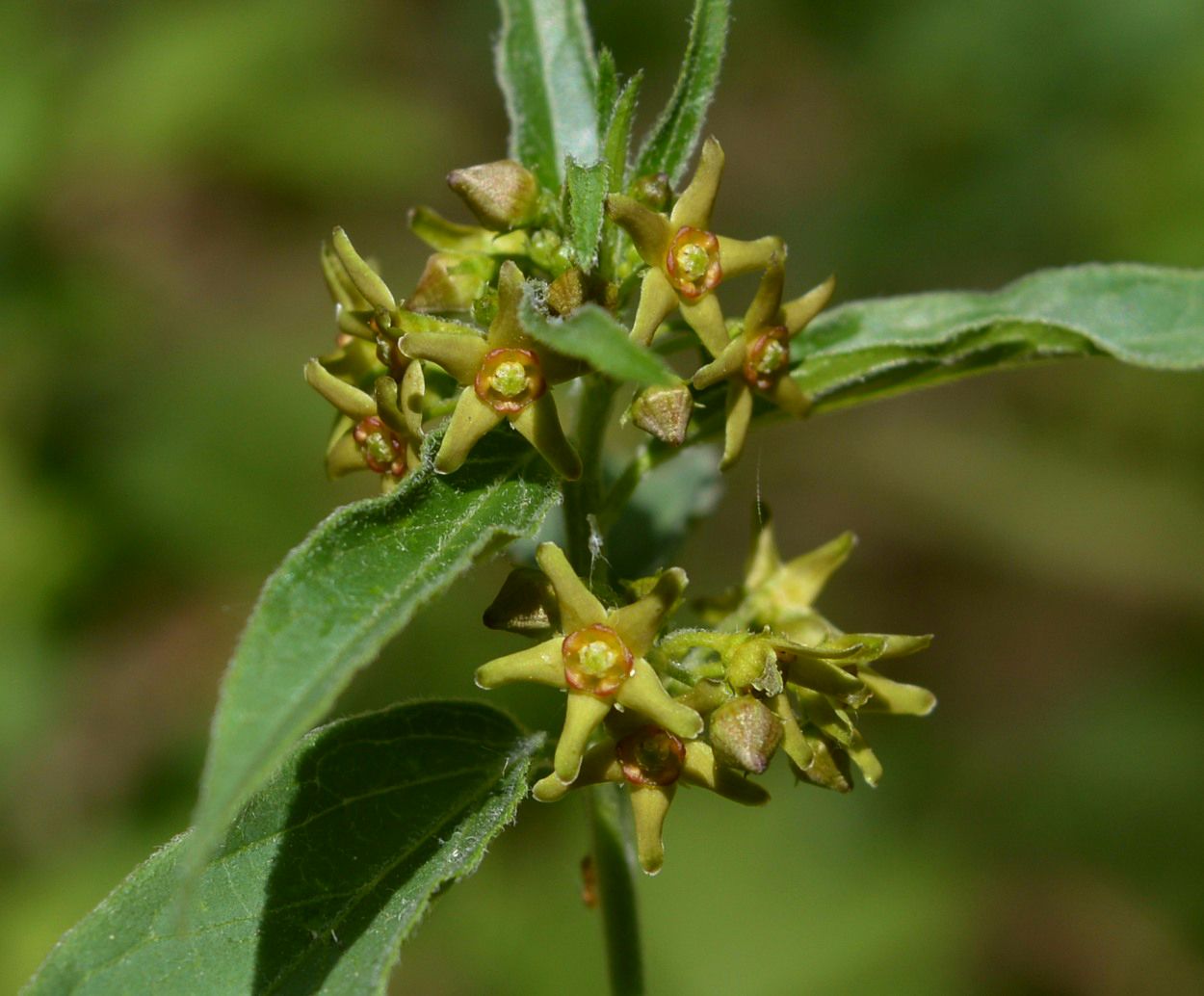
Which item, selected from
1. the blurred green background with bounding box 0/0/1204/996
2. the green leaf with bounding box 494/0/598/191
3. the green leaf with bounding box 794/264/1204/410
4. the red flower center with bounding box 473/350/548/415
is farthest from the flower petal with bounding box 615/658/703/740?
the blurred green background with bounding box 0/0/1204/996

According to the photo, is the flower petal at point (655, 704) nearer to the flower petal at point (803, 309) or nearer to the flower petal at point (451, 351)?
the flower petal at point (451, 351)

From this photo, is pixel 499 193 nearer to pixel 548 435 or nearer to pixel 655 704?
pixel 548 435

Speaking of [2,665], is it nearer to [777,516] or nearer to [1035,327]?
[777,516]

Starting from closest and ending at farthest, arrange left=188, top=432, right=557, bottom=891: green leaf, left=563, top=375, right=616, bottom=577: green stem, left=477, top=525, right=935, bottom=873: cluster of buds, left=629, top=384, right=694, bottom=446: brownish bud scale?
left=188, top=432, right=557, bottom=891: green leaf, left=477, top=525, right=935, bottom=873: cluster of buds, left=629, top=384, right=694, bottom=446: brownish bud scale, left=563, top=375, right=616, bottom=577: green stem

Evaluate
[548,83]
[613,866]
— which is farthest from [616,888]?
[548,83]

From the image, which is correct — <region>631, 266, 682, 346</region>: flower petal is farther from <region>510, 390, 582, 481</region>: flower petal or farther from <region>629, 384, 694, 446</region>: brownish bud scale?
<region>510, 390, 582, 481</region>: flower petal

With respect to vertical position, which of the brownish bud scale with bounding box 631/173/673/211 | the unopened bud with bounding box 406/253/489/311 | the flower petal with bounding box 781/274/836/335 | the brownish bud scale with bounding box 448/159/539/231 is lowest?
the flower petal with bounding box 781/274/836/335

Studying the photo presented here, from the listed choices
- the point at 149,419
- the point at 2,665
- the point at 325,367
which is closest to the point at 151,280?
the point at 149,419
